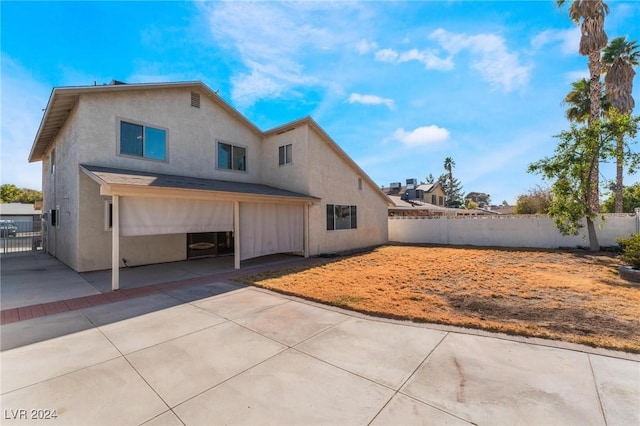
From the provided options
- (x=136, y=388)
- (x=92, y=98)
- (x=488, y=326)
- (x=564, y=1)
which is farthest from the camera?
(x=564, y=1)

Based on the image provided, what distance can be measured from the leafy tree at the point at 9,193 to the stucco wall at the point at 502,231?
65.9 meters

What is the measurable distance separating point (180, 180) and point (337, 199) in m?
8.07

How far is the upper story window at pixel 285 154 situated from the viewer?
13.9 metres

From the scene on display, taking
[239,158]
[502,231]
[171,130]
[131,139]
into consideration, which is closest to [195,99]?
[171,130]

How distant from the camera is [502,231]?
1622 centimetres

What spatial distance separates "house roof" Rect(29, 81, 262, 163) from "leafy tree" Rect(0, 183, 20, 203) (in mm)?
49438

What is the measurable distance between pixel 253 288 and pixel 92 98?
893cm

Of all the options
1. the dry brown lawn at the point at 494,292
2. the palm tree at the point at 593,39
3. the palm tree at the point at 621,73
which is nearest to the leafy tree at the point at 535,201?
the palm tree at the point at 621,73

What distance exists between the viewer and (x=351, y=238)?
15906mm

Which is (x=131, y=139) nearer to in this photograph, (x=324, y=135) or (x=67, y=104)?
(x=67, y=104)

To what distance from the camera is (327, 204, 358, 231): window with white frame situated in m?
14.6

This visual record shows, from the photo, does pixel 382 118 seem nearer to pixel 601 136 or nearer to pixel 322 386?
pixel 601 136

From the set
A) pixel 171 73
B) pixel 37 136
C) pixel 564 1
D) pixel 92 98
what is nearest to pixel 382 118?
pixel 171 73

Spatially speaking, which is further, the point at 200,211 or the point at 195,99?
the point at 195,99
